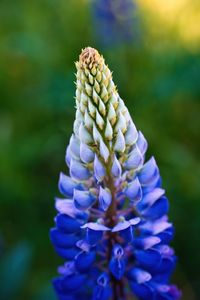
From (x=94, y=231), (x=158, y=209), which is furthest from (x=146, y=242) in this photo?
(x=94, y=231)

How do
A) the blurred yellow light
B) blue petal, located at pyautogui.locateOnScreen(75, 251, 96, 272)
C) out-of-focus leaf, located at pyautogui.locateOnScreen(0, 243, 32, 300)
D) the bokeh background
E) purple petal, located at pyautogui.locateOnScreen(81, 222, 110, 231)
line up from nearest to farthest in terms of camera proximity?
purple petal, located at pyautogui.locateOnScreen(81, 222, 110, 231)
blue petal, located at pyautogui.locateOnScreen(75, 251, 96, 272)
out-of-focus leaf, located at pyautogui.locateOnScreen(0, 243, 32, 300)
the bokeh background
the blurred yellow light

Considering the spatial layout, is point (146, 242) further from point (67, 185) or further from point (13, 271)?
point (13, 271)

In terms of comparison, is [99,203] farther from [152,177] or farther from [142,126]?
[142,126]

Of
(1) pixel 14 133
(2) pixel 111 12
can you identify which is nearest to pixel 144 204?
(1) pixel 14 133

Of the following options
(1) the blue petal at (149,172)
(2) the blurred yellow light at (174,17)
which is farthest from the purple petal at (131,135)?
(2) the blurred yellow light at (174,17)

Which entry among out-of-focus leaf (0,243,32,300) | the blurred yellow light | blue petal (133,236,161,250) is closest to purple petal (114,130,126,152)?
blue petal (133,236,161,250)

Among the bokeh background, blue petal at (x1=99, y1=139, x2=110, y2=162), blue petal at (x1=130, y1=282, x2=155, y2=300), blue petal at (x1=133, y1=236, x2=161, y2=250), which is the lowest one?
blue petal at (x1=130, y1=282, x2=155, y2=300)

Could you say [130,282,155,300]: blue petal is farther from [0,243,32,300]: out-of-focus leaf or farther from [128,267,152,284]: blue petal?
[0,243,32,300]: out-of-focus leaf
